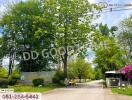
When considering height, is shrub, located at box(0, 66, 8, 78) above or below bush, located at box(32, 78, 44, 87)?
above

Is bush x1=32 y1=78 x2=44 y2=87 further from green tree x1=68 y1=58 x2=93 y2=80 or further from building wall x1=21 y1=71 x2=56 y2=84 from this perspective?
green tree x1=68 y1=58 x2=93 y2=80

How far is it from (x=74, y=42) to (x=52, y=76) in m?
6.31

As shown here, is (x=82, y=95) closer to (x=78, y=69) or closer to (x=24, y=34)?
(x=24, y=34)

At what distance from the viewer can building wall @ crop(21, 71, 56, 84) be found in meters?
59.7

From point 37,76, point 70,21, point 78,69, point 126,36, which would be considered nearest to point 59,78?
point 37,76

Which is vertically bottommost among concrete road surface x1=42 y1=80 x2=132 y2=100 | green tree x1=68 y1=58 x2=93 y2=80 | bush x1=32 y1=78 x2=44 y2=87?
concrete road surface x1=42 y1=80 x2=132 y2=100

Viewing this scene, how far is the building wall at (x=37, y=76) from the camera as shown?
5969 centimetres

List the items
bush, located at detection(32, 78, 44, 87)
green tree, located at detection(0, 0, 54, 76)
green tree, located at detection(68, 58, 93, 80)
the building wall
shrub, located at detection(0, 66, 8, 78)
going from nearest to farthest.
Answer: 1. bush, located at detection(32, 78, 44, 87)
2. the building wall
3. green tree, located at detection(0, 0, 54, 76)
4. shrub, located at detection(0, 66, 8, 78)
5. green tree, located at detection(68, 58, 93, 80)

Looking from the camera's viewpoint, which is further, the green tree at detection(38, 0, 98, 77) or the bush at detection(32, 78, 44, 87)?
the green tree at detection(38, 0, 98, 77)

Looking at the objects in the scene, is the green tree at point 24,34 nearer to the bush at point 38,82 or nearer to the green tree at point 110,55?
the bush at point 38,82

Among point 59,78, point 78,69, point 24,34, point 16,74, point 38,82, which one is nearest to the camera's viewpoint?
point 38,82

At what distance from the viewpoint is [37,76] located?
60094mm

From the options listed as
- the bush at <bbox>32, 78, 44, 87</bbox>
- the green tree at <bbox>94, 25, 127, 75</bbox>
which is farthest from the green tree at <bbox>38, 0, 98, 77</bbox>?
the green tree at <bbox>94, 25, 127, 75</bbox>

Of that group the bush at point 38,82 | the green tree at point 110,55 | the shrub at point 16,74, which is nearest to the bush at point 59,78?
the bush at point 38,82
